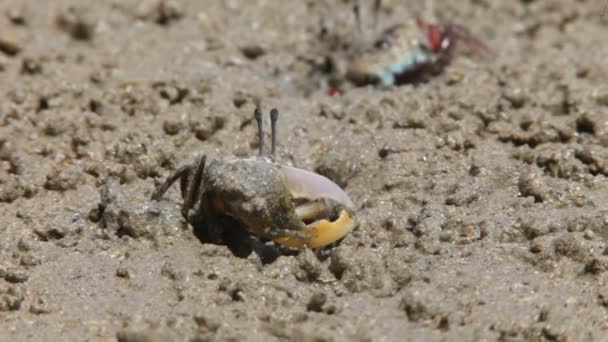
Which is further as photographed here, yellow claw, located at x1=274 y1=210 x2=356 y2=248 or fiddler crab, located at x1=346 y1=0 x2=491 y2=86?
fiddler crab, located at x1=346 y1=0 x2=491 y2=86

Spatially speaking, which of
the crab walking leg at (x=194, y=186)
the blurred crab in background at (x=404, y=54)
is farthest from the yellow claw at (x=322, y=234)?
the blurred crab in background at (x=404, y=54)

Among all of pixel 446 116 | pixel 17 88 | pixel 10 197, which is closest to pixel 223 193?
pixel 10 197

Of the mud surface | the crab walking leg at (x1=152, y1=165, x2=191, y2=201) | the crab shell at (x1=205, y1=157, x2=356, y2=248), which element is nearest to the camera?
the mud surface

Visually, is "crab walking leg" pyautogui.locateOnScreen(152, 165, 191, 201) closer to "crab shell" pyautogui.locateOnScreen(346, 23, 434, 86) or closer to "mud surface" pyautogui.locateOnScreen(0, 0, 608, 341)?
"mud surface" pyautogui.locateOnScreen(0, 0, 608, 341)

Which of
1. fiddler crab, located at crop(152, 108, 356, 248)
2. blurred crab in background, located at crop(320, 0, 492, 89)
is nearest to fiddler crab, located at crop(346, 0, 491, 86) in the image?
blurred crab in background, located at crop(320, 0, 492, 89)

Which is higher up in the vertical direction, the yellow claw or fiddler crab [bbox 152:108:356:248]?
fiddler crab [bbox 152:108:356:248]

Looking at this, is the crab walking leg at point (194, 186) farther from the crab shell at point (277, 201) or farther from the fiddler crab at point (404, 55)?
the fiddler crab at point (404, 55)

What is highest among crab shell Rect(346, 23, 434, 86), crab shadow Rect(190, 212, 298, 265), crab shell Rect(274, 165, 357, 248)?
crab shell Rect(346, 23, 434, 86)
